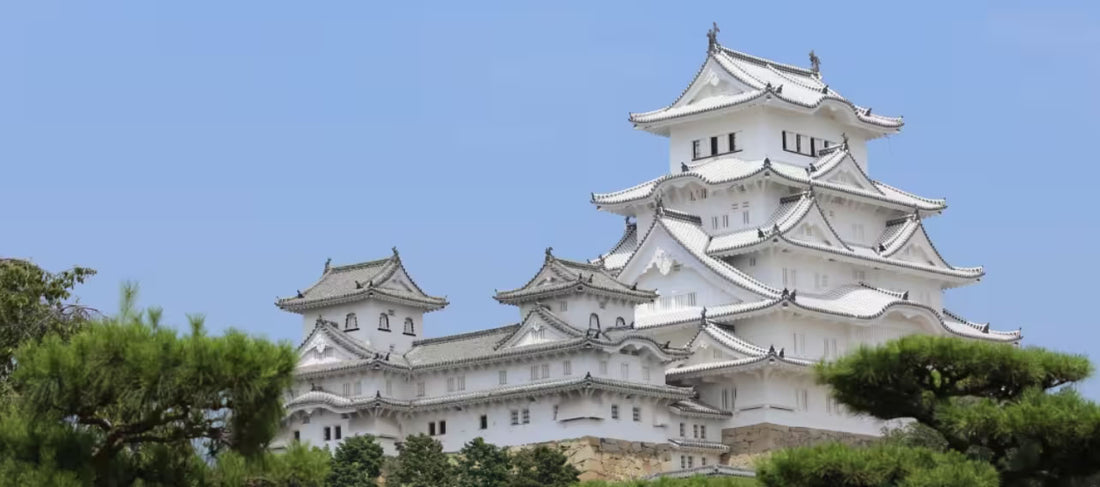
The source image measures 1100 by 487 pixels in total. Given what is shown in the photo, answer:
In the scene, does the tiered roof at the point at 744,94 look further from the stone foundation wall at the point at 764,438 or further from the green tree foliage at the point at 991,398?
the green tree foliage at the point at 991,398

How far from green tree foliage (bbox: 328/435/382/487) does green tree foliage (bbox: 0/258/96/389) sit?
72.9 ft

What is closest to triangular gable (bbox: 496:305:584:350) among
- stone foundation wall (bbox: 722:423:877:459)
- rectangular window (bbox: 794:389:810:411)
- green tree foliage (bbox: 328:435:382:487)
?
green tree foliage (bbox: 328:435:382:487)

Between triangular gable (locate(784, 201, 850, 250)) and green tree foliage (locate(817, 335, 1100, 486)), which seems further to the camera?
triangular gable (locate(784, 201, 850, 250))

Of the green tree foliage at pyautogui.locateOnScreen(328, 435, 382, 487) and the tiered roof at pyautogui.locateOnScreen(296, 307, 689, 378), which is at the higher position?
the tiered roof at pyautogui.locateOnScreen(296, 307, 689, 378)

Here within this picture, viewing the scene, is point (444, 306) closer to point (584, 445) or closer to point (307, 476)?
point (584, 445)

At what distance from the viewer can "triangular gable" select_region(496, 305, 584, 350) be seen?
68306 mm

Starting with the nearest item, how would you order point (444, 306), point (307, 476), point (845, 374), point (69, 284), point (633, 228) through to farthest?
1. point (307, 476)
2. point (845, 374)
3. point (69, 284)
4. point (444, 306)
5. point (633, 228)

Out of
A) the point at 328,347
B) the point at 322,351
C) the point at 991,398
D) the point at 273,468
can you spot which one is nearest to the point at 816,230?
the point at 328,347

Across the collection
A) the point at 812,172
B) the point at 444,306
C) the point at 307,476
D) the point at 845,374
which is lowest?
the point at 307,476

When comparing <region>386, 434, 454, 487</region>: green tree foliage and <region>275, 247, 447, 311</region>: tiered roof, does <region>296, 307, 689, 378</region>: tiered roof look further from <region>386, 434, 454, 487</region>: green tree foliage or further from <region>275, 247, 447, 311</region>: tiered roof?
<region>386, 434, 454, 487</region>: green tree foliage

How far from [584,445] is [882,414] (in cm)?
2847

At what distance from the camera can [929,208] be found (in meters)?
81.6

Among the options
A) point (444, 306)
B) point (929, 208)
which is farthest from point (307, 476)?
point (929, 208)

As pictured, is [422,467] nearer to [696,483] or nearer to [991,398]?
[696,483]
